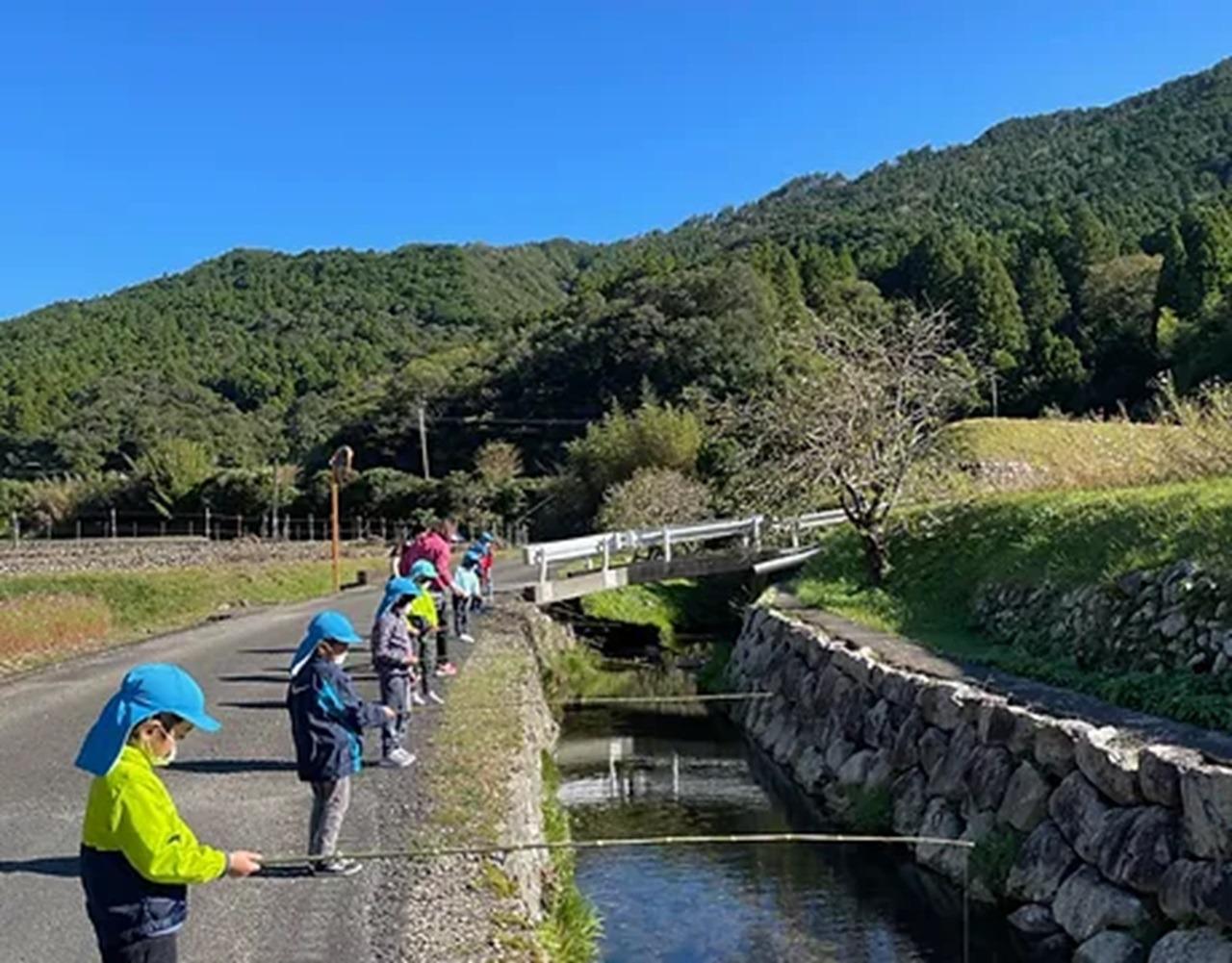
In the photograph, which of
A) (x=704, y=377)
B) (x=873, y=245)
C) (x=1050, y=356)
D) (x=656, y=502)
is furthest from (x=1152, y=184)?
(x=656, y=502)

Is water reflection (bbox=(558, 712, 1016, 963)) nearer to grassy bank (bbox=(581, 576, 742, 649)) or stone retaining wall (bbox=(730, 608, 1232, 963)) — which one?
stone retaining wall (bbox=(730, 608, 1232, 963))

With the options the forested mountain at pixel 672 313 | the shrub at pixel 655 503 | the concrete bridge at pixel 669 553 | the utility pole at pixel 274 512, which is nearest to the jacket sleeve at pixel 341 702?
the concrete bridge at pixel 669 553

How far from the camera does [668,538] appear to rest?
83.1ft

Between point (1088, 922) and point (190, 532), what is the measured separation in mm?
57777

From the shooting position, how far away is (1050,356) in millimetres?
57844

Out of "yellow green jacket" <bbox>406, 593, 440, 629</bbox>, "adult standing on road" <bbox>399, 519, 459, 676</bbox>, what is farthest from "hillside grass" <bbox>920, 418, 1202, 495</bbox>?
"yellow green jacket" <bbox>406, 593, 440, 629</bbox>

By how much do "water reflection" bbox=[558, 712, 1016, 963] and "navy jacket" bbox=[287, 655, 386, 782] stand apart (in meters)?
2.68

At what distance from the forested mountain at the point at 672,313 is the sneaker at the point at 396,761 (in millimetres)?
19518

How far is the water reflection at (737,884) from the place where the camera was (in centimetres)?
823

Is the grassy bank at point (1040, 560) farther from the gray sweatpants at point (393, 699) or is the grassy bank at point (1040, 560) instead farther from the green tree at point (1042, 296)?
the green tree at point (1042, 296)

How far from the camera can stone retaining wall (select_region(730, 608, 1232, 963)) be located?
6.51 m

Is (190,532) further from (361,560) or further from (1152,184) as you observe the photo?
(1152,184)

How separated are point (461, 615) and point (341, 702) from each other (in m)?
11.6

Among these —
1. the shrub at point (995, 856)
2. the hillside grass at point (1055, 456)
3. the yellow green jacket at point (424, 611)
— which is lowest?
the shrub at point (995, 856)
